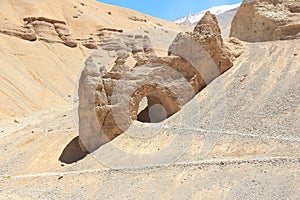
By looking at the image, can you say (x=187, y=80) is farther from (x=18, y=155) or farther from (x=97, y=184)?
(x=18, y=155)

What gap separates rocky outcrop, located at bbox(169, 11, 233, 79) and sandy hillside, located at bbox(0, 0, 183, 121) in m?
17.2

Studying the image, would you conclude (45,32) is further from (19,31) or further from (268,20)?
(268,20)

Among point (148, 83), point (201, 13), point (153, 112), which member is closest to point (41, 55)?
point (153, 112)

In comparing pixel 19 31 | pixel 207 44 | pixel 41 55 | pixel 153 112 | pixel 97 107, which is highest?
pixel 207 44

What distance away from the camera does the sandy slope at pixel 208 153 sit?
12.9 m

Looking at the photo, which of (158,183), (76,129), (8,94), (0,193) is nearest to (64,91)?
(8,94)

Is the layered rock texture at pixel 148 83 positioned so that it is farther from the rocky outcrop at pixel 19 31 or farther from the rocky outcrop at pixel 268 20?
the rocky outcrop at pixel 19 31

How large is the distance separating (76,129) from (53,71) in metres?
22.8

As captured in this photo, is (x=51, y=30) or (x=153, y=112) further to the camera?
(x=51, y=30)

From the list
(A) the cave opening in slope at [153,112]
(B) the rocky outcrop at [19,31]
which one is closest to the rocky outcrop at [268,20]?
(A) the cave opening in slope at [153,112]

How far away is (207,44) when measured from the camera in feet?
66.4

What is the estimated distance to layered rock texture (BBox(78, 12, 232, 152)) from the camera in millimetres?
18562

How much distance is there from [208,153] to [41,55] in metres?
33.6

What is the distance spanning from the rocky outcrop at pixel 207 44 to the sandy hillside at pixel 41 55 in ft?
56.4
